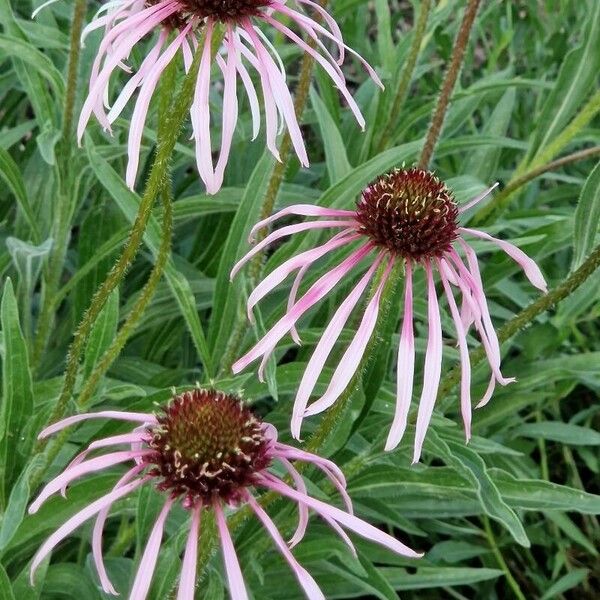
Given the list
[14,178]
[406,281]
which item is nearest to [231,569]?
[406,281]

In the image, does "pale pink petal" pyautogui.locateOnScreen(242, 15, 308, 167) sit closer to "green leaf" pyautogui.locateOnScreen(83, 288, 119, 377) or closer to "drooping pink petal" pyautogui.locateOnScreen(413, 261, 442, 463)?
"drooping pink petal" pyautogui.locateOnScreen(413, 261, 442, 463)

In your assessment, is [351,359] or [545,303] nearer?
[351,359]

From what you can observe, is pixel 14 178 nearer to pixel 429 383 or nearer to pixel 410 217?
pixel 410 217

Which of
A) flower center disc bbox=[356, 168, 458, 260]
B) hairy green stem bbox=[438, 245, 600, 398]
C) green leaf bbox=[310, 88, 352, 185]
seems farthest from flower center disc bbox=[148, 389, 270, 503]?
green leaf bbox=[310, 88, 352, 185]

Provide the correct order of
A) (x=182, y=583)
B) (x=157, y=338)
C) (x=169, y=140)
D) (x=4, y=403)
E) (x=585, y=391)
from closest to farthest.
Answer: (x=182, y=583) < (x=169, y=140) < (x=4, y=403) < (x=157, y=338) < (x=585, y=391)

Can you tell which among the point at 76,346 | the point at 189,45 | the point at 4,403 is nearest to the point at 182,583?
the point at 76,346

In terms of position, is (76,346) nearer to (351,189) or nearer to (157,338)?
(351,189)
